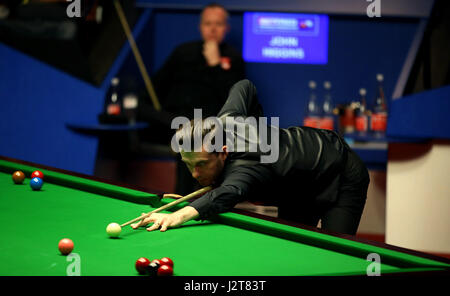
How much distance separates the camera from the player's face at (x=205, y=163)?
2242 mm

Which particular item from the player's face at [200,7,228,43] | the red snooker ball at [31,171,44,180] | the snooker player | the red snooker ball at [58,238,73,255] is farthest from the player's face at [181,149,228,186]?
the player's face at [200,7,228,43]

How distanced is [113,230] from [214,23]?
2.82 m

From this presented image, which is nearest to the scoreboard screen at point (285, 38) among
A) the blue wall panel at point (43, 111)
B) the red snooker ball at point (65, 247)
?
the blue wall panel at point (43, 111)

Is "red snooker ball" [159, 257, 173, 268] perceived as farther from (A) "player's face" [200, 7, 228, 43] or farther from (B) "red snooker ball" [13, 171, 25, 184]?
(A) "player's face" [200, 7, 228, 43]

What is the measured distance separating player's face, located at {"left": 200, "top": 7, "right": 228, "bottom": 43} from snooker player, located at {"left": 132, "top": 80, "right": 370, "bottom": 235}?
1.84 m

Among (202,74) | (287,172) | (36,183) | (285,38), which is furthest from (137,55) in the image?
(287,172)

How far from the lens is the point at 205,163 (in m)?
2.26

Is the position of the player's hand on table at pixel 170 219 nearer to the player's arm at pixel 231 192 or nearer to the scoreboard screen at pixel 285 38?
the player's arm at pixel 231 192

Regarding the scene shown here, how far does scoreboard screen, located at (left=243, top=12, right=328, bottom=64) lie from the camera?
17.1 feet

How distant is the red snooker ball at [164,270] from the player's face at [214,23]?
3.13 meters

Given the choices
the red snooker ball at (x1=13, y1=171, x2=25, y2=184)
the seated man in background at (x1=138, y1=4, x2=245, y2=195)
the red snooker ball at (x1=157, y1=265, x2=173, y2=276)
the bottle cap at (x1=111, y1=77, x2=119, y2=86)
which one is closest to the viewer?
the red snooker ball at (x1=157, y1=265, x2=173, y2=276)

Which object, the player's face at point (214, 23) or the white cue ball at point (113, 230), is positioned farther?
the player's face at point (214, 23)

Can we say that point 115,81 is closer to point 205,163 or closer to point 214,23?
point 214,23
